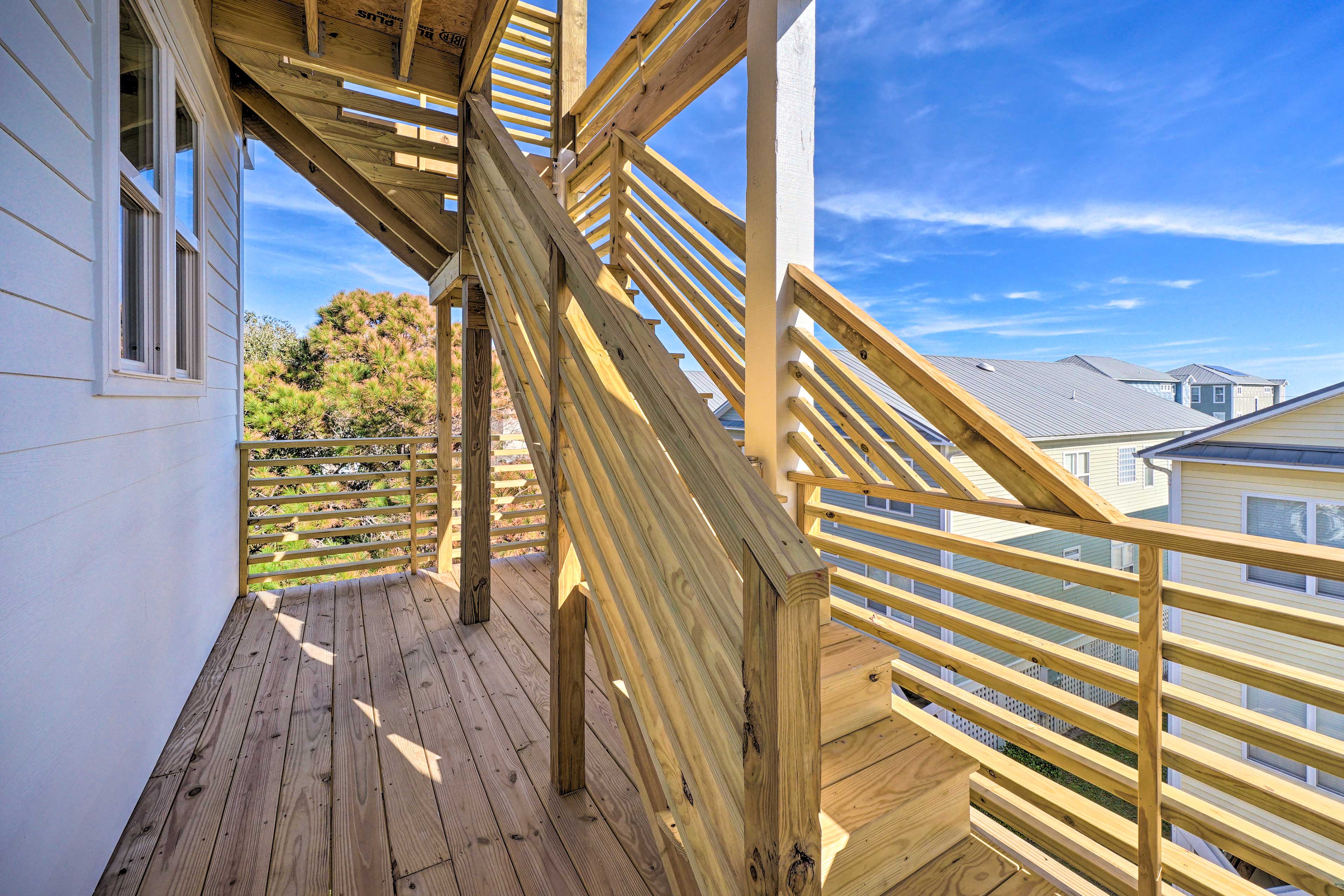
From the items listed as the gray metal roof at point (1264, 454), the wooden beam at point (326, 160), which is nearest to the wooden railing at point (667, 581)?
the wooden beam at point (326, 160)

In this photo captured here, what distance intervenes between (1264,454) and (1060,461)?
2.48 m

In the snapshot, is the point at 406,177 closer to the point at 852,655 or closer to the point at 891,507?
the point at 852,655

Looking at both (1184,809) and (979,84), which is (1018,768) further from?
(979,84)

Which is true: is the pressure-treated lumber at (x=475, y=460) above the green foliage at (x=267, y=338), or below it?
below

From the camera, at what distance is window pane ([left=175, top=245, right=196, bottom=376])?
2506mm

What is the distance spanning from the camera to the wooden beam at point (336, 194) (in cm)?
371

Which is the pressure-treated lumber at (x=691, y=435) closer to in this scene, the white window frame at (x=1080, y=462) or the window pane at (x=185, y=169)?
the window pane at (x=185, y=169)

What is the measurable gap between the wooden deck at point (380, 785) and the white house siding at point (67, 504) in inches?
8.1

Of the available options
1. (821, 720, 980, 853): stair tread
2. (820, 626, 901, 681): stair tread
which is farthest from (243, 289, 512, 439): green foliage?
(821, 720, 980, 853): stair tread

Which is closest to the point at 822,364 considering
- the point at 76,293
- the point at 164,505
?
the point at 76,293

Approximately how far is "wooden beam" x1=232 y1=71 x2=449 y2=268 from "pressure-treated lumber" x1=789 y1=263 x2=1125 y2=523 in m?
2.71

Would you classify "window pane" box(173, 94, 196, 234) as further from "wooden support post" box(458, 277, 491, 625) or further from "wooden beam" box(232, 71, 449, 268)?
"wooden support post" box(458, 277, 491, 625)

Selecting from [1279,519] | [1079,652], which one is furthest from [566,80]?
[1279,519]

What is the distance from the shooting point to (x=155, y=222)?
6.68ft
